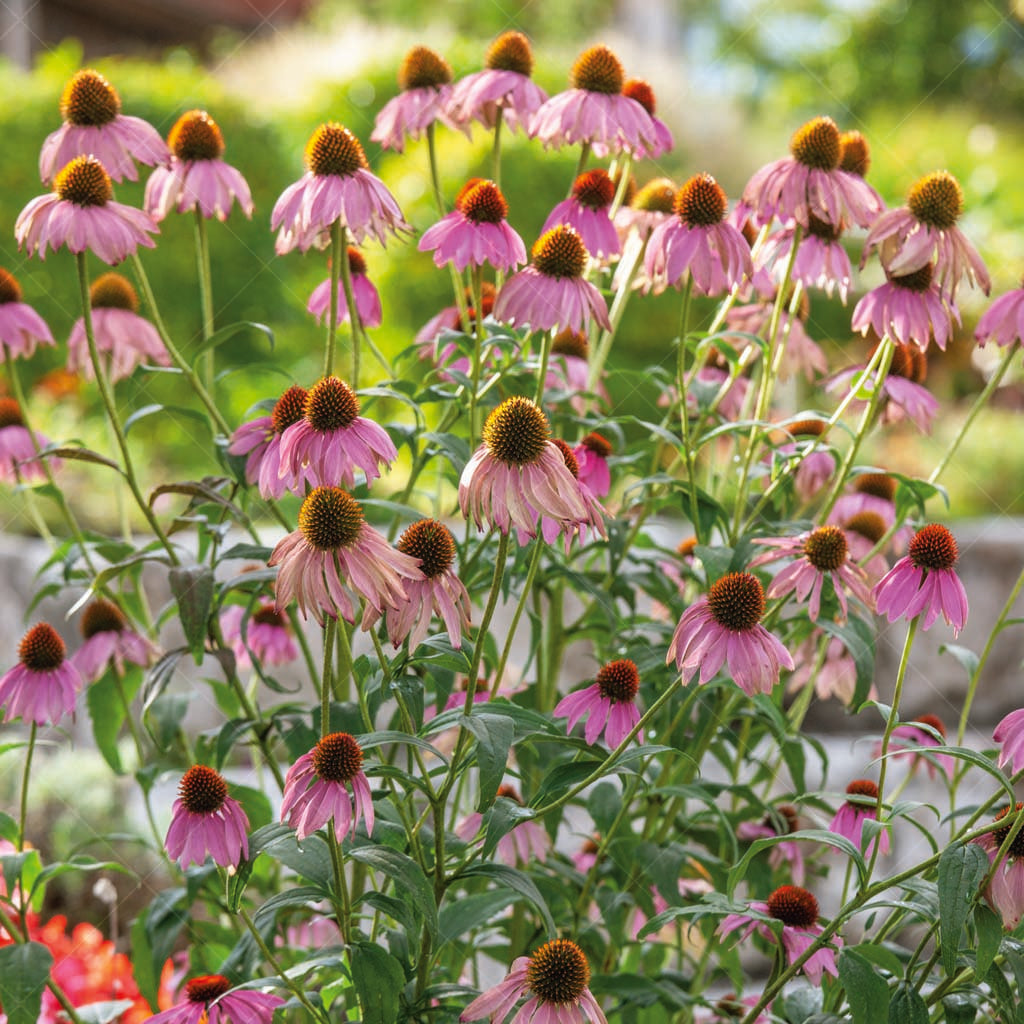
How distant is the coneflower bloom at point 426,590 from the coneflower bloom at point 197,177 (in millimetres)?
574

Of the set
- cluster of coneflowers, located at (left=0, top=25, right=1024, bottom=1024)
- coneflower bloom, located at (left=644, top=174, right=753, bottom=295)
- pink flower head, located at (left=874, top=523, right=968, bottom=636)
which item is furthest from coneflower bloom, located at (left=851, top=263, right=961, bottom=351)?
pink flower head, located at (left=874, top=523, right=968, bottom=636)

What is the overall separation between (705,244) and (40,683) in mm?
850

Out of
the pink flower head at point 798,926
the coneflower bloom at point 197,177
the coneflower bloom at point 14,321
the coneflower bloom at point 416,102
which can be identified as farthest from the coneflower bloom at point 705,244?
the coneflower bloom at point 14,321

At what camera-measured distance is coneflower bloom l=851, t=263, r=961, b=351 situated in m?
1.31

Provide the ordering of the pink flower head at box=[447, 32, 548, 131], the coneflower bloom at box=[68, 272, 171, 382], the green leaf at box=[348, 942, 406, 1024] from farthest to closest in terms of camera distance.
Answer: the coneflower bloom at box=[68, 272, 171, 382] < the pink flower head at box=[447, 32, 548, 131] < the green leaf at box=[348, 942, 406, 1024]

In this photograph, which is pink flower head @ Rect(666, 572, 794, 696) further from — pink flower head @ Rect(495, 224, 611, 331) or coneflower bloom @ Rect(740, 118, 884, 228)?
coneflower bloom @ Rect(740, 118, 884, 228)

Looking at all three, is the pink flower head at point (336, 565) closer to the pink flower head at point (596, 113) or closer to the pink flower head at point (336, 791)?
the pink flower head at point (336, 791)

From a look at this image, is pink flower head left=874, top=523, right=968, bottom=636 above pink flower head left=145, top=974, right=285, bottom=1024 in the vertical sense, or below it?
above

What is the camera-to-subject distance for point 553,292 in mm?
Answer: 1223

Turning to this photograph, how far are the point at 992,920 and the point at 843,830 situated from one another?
0.95 feet

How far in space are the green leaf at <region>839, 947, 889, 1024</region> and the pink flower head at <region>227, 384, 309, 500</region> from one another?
0.63 metres

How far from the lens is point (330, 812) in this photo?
999 mm

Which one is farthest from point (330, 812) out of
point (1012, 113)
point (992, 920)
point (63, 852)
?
point (1012, 113)

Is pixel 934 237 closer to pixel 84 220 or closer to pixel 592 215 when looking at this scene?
pixel 592 215
